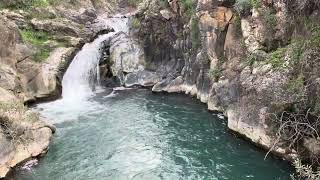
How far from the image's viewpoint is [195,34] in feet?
83.9

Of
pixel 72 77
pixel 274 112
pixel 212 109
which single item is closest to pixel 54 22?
pixel 72 77

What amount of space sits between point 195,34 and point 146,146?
29.3 feet

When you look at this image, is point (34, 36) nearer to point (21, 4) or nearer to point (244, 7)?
point (21, 4)

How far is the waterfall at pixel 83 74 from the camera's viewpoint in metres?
28.3

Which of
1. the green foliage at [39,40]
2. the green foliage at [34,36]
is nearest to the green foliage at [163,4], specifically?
the green foliage at [39,40]

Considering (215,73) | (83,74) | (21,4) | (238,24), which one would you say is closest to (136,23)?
(83,74)

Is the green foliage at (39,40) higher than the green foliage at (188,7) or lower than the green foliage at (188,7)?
lower

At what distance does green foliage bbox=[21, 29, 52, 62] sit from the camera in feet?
92.6

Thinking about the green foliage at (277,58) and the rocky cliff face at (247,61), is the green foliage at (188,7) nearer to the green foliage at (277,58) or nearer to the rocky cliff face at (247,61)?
the rocky cliff face at (247,61)

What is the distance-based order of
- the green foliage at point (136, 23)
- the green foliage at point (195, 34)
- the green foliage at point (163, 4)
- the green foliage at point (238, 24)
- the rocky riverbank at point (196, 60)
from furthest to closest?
the green foliage at point (136, 23) < the green foliage at point (163, 4) < the green foliage at point (195, 34) < the green foliage at point (238, 24) < the rocky riverbank at point (196, 60)

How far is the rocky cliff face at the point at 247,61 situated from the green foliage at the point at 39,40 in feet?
18.0

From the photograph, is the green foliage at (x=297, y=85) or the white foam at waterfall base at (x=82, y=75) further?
the white foam at waterfall base at (x=82, y=75)

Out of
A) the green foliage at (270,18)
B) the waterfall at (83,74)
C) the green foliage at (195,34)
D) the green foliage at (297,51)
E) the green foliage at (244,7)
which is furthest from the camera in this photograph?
the waterfall at (83,74)

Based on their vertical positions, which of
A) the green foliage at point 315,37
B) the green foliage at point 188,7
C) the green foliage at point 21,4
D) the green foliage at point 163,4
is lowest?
the green foliage at point 315,37
